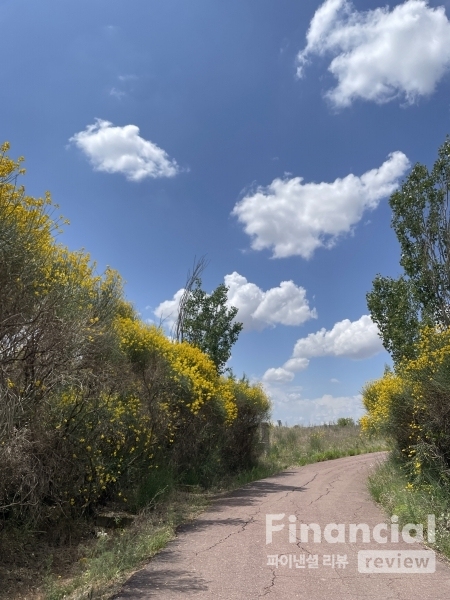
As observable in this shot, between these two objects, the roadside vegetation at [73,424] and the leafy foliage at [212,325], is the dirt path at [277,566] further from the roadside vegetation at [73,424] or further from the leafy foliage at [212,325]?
the leafy foliage at [212,325]

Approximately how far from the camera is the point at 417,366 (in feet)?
36.9

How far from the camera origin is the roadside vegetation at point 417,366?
33.9 feet

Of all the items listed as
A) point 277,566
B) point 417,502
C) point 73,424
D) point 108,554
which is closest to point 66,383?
point 73,424

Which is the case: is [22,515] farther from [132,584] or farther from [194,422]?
[194,422]

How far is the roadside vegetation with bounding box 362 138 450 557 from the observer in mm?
10320

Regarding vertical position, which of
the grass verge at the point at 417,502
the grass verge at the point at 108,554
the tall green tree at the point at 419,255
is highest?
the tall green tree at the point at 419,255

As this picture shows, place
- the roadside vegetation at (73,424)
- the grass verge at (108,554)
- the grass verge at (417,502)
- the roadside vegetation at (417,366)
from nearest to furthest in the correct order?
the grass verge at (108,554) → the roadside vegetation at (73,424) → the grass verge at (417,502) → the roadside vegetation at (417,366)

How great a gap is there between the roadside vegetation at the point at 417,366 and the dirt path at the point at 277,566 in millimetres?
1038

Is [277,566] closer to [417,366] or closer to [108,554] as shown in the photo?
[108,554]

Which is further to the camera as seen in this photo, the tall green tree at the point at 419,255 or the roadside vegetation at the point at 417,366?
the tall green tree at the point at 419,255

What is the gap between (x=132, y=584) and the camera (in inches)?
243

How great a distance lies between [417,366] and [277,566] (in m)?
5.98

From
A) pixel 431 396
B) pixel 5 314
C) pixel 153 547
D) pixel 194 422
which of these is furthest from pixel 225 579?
pixel 194 422

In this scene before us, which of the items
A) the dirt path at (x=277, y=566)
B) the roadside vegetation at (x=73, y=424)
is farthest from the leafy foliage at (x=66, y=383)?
the dirt path at (x=277, y=566)
